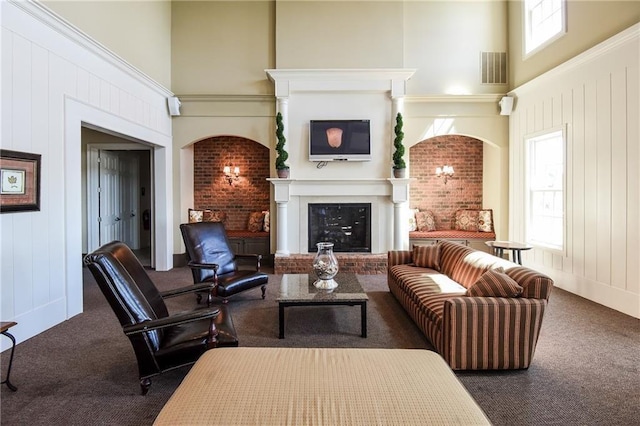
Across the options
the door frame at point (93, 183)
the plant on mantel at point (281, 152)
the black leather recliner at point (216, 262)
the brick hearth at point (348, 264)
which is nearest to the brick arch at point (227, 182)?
the door frame at point (93, 183)

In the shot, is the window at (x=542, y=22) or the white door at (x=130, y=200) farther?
the white door at (x=130, y=200)

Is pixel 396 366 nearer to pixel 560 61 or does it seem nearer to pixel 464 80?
pixel 560 61

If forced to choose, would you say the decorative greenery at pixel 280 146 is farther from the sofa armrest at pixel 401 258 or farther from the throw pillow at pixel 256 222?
the sofa armrest at pixel 401 258

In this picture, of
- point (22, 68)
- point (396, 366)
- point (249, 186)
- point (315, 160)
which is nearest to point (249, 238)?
point (249, 186)

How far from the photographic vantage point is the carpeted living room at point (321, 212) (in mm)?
2119

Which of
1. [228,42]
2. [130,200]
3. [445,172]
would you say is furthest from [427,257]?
[130,200]

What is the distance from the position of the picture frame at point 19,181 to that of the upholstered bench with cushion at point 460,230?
5630 mm

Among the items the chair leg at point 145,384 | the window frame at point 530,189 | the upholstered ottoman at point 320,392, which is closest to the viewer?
the upholstered ottoman at point 320,392

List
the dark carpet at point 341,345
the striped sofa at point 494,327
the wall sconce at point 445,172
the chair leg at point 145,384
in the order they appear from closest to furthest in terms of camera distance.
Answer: the dark carpet at point 341,345 < the chair leg at point 145,384 < the striped sofa at point 494,327 < the wall sconce at point 445,172

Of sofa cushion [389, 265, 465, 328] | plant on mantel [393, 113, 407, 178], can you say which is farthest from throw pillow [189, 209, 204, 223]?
sofa cushion [389, 265, 465, 328]

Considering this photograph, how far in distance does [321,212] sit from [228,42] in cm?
351

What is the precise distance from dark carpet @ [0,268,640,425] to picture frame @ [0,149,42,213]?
4.11 feet

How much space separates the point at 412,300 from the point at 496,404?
1.28 metres

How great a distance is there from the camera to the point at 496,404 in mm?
2146
